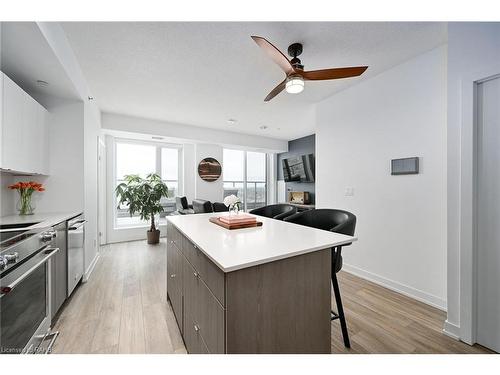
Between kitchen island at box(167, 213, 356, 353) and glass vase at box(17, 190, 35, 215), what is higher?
glass vase at box(17, 190, 35, 215)

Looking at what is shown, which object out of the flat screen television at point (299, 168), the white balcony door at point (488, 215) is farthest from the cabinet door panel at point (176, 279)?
the flat screen television at point (299, 168)

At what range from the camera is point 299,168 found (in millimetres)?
5434

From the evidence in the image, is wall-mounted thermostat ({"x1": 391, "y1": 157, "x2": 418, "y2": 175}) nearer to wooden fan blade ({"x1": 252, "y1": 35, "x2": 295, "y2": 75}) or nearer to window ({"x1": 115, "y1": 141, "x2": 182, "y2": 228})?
wooden fan blade ({"x1": 252, "y1": 35, "x2": 295, "y2": 75})

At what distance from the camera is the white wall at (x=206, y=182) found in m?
5.12

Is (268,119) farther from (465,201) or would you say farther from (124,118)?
(465,201)

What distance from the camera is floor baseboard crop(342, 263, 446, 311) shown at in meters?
1.98

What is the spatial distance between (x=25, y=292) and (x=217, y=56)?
7.64 ft

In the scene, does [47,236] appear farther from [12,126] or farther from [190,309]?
[190,309]

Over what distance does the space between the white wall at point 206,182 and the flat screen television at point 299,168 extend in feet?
6.11

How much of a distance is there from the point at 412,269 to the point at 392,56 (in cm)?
220

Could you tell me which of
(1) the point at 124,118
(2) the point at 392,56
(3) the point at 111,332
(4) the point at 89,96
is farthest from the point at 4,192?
(2) the point at 392,56

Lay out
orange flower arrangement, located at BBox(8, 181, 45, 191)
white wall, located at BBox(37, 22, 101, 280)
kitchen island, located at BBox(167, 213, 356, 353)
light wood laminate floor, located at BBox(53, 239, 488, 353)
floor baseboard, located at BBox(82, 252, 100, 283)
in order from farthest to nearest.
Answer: floor baseboard, located at BBox(82, 252, 100, 283)
orange flower arrangement, located at BBox(8, 181, 45, 191)
white wall, located at BBox(37, 22, 101, 280)
light wood laminate floor, located at BBox(53, 239, 488, 353)
kitchen island, located at BBox(167, 213, 356, 353)

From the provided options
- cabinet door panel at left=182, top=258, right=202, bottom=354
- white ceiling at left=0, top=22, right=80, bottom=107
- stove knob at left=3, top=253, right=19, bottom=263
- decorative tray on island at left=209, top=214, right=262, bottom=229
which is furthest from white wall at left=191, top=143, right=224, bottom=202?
stove knob at left=3, top=253, right=19, bottom=263
